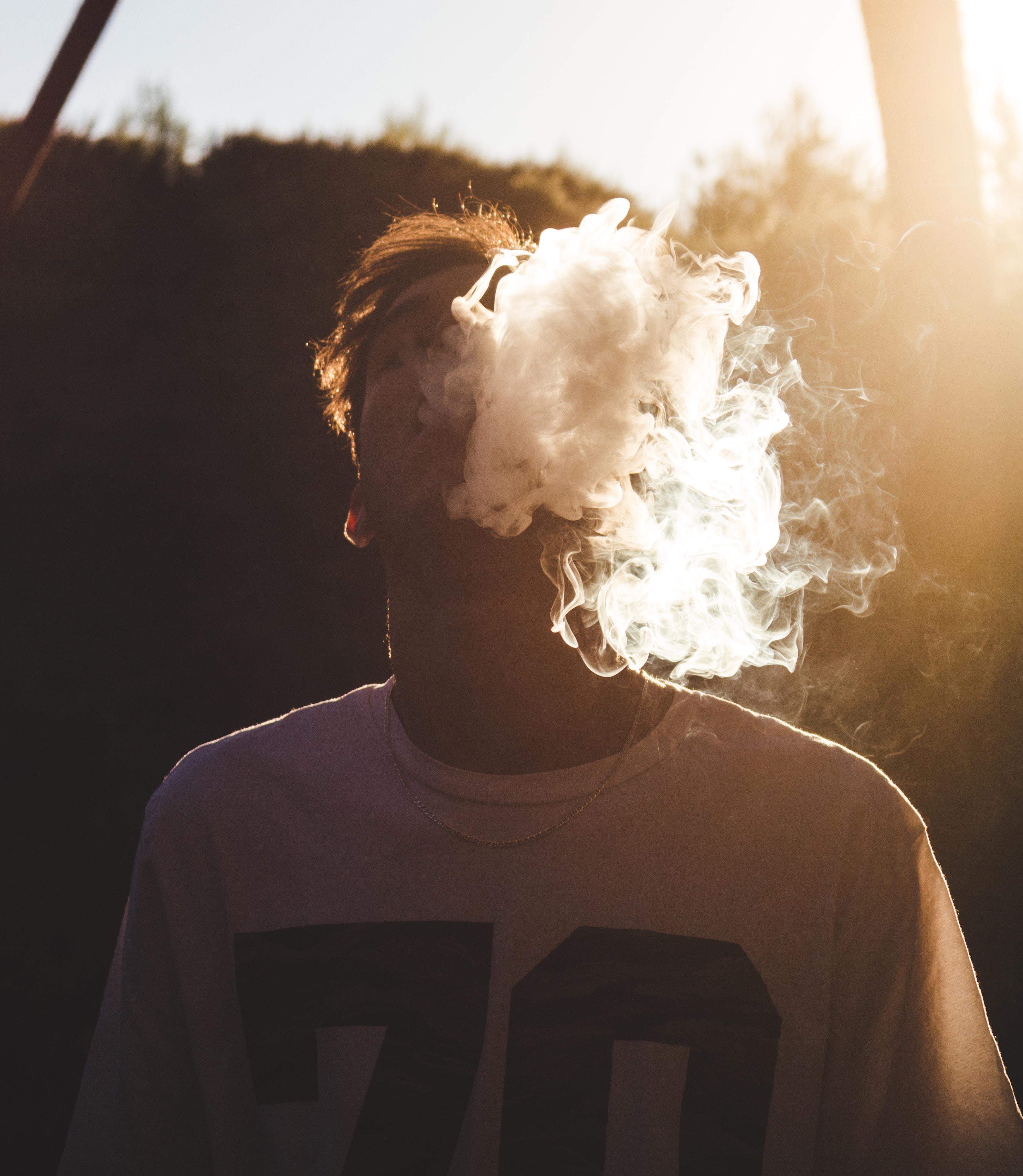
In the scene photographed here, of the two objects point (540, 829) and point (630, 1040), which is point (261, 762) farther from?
point (630, 1040)

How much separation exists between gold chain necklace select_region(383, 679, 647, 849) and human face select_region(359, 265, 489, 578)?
51 centimetres

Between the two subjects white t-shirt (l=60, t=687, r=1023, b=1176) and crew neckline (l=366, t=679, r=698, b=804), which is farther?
crew neckline (l=366, t=679, r=698, b=804)

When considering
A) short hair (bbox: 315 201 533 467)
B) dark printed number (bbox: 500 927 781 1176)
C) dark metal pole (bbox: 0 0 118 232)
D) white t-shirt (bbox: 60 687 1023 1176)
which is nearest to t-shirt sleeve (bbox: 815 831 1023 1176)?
white t-shirt (bbox: 60 687 1023 1176)

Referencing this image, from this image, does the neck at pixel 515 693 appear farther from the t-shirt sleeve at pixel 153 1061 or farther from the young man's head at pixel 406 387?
the t-shirt sleeve at pixel 153 1061

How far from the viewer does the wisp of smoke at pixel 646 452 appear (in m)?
1.88

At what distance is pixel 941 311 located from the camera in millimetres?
2729

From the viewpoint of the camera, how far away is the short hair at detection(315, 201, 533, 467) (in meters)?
2.22

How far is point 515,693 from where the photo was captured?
189 cm

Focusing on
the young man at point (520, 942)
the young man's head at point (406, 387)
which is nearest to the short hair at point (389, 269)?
the young man's head at point (406, 387)

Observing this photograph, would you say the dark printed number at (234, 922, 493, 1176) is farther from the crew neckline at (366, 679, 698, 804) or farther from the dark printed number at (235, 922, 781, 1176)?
the crew neckline at (366, 679, 698, 804)

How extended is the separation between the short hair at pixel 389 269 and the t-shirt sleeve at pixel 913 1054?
5.36 ft

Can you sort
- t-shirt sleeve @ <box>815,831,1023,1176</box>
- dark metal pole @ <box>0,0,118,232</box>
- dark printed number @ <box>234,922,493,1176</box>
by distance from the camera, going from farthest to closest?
dark metal pole @ <box>0,0,118,232</box> < dark printed number @ <box>234,922,493,1176</box> < t-shirt sleeve @ <box>815,831,1023,1176</box>

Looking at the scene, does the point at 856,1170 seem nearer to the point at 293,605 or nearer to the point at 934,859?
the point at 934,859

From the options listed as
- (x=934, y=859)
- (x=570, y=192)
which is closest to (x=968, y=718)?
(x=934, y=859)
